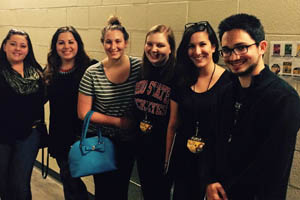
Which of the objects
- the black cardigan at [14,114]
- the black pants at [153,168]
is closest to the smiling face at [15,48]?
the black cardigan at [14,114]

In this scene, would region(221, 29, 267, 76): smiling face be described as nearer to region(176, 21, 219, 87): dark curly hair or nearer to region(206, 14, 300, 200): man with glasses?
region(206, 14, 300, 200): man with glasses

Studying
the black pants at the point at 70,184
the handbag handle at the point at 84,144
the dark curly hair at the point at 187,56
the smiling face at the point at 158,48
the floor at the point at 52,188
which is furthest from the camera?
the floor at the point at 52,188

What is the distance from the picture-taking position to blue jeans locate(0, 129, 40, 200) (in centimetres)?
212

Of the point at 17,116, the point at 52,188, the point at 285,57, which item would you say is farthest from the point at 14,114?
the point at 285,57

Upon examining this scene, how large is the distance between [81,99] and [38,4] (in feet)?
5.87

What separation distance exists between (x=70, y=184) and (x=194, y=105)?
3.96 ft

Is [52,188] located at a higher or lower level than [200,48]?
lower

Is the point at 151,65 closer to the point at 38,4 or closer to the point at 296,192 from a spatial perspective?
the point at 296,192

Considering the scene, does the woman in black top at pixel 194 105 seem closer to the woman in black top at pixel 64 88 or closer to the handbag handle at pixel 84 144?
the handbag handle at pixel 84 144

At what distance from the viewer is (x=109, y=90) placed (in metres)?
1.87

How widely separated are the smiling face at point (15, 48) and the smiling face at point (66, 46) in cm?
26

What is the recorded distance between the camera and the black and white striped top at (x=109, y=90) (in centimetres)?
188

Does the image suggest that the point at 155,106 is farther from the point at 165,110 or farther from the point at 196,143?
the point at 196,143

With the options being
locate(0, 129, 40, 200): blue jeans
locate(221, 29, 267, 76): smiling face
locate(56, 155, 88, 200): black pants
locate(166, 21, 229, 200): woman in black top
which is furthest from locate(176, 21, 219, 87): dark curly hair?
locate(0, 129, 40, 200): blue jeans
